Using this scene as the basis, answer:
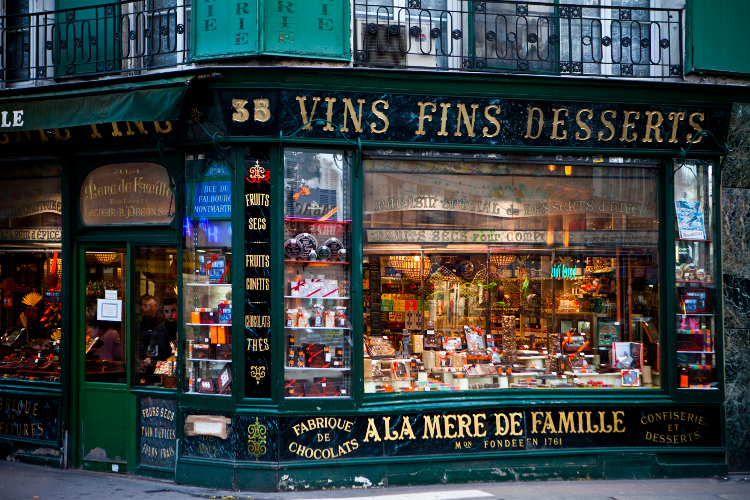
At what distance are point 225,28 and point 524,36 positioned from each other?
12.7 feet

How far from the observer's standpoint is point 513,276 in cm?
923

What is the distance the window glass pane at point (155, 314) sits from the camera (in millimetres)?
8625

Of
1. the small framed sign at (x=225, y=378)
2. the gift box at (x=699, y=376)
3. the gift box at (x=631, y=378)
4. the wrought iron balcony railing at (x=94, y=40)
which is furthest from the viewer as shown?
the gift box at (x=631, y=378)

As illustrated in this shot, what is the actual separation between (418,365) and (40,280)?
5238 millimetres

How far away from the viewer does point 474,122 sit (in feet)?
27.8

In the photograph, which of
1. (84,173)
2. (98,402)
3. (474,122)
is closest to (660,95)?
(474,122)

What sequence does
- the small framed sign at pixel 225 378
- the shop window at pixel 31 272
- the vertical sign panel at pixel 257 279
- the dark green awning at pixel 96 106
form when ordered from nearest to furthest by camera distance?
1. the dark green awning at pixel 96 106
2. the vertical sign panel at pixel 257 279
3. the small framed sign at pixel 225 378
4. the shop window at pixel 31 272

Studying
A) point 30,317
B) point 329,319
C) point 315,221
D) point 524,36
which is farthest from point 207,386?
point 524,36

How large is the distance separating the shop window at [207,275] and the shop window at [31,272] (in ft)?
7.00

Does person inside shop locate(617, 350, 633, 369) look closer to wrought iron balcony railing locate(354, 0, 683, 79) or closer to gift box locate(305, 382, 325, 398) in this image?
wrought iron balcony railing locate(354, 0, 683, 79)

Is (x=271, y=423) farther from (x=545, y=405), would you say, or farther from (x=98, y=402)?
(x=545, y=405)

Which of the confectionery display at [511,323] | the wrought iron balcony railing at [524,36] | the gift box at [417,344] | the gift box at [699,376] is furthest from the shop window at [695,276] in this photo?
the gift box at [417,344]

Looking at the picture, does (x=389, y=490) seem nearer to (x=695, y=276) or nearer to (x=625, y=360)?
(x=625, y=360)

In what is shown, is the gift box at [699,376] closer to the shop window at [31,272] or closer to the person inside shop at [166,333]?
the person inside shop at [166,333]
